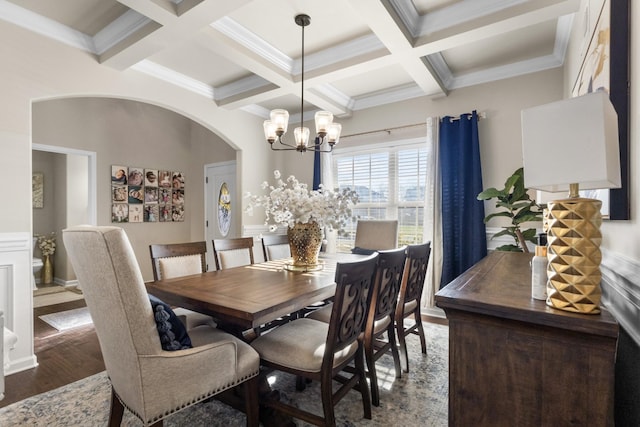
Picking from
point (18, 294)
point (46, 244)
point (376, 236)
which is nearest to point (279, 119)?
point (376, 236)

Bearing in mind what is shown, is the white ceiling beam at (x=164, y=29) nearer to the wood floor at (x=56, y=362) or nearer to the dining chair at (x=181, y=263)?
the dining chair at (x=181, y=263)

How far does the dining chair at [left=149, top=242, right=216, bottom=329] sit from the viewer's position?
222 centimetres

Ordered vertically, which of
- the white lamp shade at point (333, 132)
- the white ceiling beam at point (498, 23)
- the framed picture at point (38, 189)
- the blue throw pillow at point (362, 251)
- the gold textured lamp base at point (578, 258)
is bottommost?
the blue throw pillow at point (362, 251)

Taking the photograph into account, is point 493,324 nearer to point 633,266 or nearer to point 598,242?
point 598,242

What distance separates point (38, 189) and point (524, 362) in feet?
23.1

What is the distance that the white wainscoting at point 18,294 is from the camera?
238 cm

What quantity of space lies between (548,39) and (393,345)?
9.63ft

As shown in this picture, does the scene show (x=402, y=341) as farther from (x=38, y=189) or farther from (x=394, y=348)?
(x=38, y=189)

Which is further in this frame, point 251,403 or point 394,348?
point 394,348

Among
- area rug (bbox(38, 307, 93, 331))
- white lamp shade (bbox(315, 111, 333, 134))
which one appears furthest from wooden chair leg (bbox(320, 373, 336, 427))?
area rug (bbox(38, 307, 93, 331))

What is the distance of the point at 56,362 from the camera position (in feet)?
8.31

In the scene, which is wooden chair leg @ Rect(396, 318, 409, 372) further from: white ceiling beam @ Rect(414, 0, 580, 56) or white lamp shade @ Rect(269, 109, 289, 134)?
white ceiling beam @ Rect(414, 0, 580, 56)

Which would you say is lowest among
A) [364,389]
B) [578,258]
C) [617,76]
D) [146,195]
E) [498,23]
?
[364,389]

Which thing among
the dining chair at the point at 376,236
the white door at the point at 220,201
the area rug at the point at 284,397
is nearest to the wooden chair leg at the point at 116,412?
the area rug at the point at 284,397
